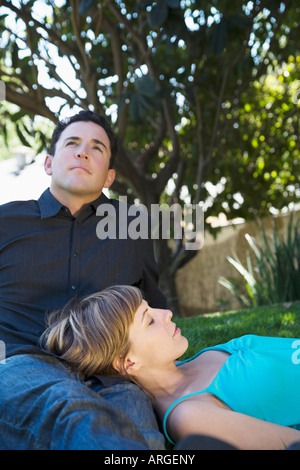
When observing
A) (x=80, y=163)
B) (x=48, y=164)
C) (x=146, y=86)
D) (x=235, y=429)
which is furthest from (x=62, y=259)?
(x=146, y=86)

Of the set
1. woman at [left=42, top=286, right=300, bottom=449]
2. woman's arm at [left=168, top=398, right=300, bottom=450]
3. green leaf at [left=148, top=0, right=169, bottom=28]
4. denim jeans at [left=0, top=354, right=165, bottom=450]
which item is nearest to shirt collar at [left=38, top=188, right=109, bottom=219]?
woman at [left=42, top=286, right=300, bottom=449]

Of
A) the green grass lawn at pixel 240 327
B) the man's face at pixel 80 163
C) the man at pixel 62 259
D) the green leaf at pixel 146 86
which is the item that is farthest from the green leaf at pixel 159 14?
the green grass lawn at pixel 240 327

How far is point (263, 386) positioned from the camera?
1634 mm

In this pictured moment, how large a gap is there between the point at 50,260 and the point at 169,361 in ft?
2.54

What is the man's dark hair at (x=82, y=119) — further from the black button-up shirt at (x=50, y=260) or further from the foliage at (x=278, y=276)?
the foliage at (x=278, y=276)

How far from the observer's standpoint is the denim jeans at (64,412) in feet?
4.17

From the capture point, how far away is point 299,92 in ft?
18.9

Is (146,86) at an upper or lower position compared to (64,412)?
upper

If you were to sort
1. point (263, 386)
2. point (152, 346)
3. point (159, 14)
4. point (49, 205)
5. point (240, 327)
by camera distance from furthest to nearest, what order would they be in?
point (159, 14) < point (240, 327) < point (49, 205) < point (152, 346) < point (263, 386)

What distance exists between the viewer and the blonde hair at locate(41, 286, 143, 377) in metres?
1.73

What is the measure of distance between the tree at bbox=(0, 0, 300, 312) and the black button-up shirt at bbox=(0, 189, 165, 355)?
1382mm

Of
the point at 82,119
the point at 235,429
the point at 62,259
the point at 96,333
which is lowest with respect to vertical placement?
the point at 235,429

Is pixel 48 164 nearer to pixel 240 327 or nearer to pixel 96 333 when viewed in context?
pixel 96 333

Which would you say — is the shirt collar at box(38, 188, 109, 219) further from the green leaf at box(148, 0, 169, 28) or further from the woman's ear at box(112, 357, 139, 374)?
the green leaf at box(148, 0, 169, 28)
